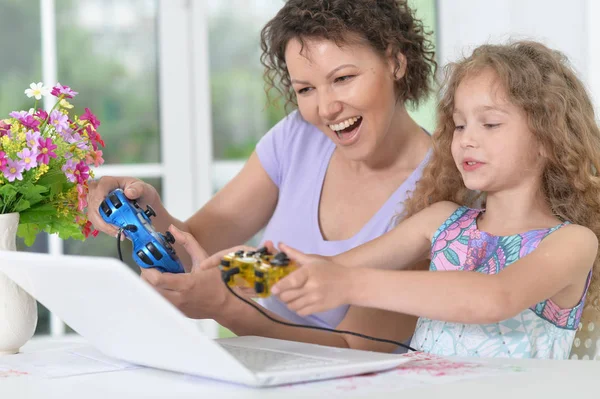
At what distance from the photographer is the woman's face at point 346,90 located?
5.37 ft

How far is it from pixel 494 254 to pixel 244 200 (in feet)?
2.19

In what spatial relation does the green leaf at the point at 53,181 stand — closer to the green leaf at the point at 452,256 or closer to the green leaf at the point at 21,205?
the green leaf at the point at 21,205

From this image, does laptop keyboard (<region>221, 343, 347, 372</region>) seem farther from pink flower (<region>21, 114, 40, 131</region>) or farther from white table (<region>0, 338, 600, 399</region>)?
pink flower (<region>21, 114, 40, 131</region>)

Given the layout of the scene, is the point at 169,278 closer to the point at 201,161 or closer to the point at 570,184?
the point at 570,184

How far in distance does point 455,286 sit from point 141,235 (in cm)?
48

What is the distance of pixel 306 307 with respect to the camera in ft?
3.40

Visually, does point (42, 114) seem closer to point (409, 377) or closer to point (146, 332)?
point (146, 332)

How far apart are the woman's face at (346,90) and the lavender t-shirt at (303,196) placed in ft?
0.45

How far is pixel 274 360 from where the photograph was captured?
1085 mm

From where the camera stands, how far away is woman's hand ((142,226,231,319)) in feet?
4.28

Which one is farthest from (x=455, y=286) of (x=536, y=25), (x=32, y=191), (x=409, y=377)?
(x=536, y=25)

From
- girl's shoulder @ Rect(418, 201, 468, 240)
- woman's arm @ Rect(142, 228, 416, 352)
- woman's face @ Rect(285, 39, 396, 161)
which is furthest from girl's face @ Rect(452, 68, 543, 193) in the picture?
woman's arm @ Rect(142, 228, 416, 352)

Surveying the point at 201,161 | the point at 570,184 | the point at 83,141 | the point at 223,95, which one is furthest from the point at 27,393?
the point at 223,95

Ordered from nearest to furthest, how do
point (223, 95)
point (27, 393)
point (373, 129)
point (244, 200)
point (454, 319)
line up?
point (27, 393) → point (454, 319) → point (373, 129) → point (244, 200) → point (223, 95)
